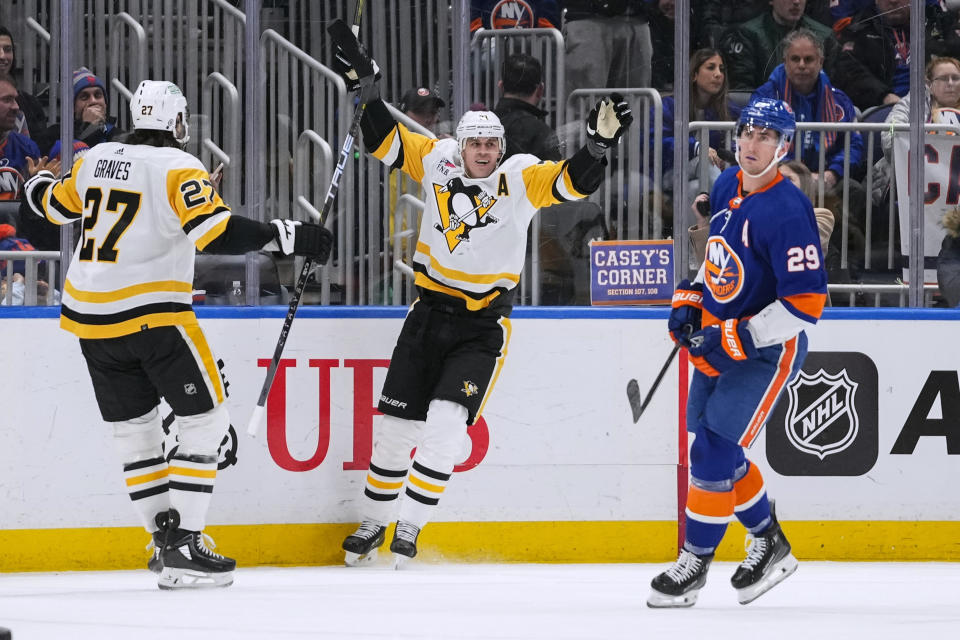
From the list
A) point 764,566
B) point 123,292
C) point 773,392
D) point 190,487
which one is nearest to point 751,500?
point 764,566

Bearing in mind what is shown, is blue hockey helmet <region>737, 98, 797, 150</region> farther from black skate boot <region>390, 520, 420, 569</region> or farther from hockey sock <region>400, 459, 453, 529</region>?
black skate boot <region>390, 520, 420, 569</region>

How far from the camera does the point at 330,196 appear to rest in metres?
A: 4.24

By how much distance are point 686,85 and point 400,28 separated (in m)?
0.99

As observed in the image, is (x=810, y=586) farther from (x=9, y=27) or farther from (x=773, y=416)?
(x=9, y=27)

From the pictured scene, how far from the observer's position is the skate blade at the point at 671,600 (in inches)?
139

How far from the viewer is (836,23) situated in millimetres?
4867

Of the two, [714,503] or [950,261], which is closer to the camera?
[714,503]

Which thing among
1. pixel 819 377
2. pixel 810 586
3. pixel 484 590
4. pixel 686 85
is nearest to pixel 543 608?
pixel 484 590

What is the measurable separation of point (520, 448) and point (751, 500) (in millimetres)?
1159

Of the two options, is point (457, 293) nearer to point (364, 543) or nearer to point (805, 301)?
point (364, 543)

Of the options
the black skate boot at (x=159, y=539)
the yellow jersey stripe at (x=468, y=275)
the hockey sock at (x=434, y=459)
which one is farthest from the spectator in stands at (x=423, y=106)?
the black skate boot at (x=159, y=539)

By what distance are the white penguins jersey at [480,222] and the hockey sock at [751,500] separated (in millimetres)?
1139

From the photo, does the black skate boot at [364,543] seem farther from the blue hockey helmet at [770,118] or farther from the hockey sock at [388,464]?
the blue hockey helmet at [770,118]

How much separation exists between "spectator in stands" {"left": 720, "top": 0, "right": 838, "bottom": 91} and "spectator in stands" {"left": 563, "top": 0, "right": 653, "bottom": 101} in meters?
0.29
